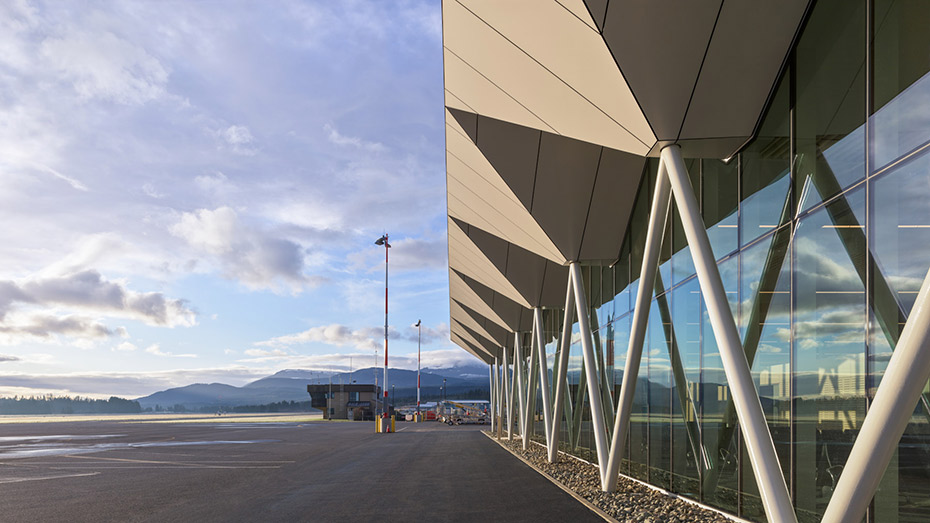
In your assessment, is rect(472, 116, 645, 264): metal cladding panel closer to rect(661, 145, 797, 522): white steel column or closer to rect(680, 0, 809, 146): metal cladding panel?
rect(680, 0, 809, 146): metal cladding panel

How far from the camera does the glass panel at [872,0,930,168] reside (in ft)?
24.9

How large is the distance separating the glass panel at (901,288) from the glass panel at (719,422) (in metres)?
3.81

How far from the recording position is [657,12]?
945 centimetres

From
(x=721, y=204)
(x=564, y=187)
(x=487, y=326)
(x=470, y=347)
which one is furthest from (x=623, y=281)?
(x=470, y=347)

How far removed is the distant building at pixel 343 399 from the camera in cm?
10025

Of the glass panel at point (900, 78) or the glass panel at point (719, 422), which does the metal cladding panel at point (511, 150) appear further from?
the glass panel at point (900, 78)

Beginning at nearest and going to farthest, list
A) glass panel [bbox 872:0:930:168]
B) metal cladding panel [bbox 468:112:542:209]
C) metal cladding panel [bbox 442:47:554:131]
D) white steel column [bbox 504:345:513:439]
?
glass panel [bbox 872:0:930:168] → metal cladding panel [bbox 442:47:554:131] → metal cladding panel [bbox 468:112:542:209] → white steel column [bbox 504:345:513:439]

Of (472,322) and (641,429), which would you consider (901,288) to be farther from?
(472,322)

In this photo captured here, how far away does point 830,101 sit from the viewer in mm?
9375

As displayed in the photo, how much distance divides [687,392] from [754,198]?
4.38m

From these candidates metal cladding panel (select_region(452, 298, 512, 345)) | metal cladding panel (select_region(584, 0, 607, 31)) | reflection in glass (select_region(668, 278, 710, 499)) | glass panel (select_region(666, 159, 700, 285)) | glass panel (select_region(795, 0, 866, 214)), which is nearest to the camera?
glass panel (select_region(795, 0, 866, 214))

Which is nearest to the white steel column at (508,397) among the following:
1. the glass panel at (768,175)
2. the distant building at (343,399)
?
the glass panel at (768,175)

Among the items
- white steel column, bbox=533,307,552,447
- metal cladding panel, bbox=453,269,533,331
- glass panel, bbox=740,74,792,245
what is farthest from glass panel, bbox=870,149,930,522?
metal cladding panel, bbox=453,269,533,331

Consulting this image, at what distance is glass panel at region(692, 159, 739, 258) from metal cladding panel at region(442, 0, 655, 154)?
155 centimetres
